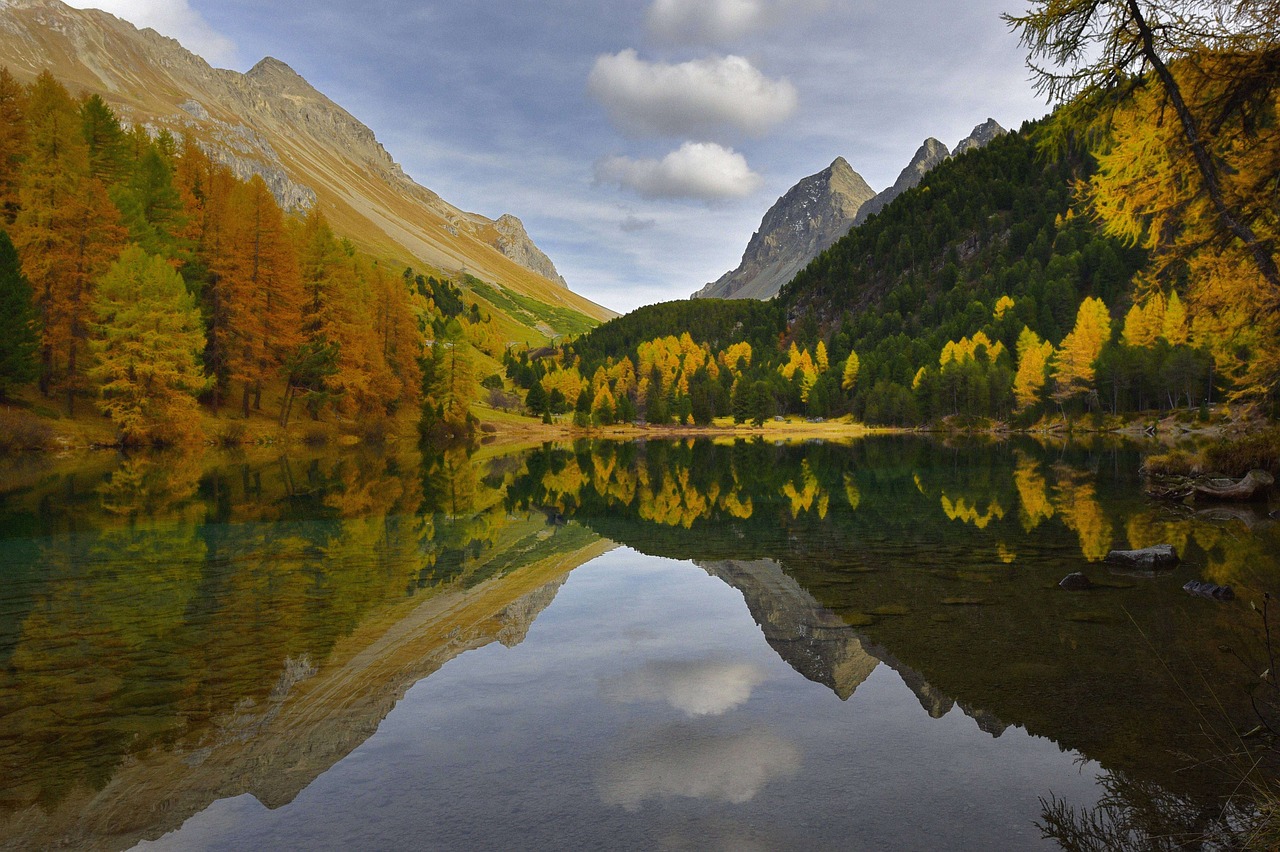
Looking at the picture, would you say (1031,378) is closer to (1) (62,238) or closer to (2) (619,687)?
(2) (619,687)

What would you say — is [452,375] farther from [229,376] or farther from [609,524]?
[609,524]

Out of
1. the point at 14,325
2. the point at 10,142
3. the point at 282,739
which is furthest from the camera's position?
the point at 10,142

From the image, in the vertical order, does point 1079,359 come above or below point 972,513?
above

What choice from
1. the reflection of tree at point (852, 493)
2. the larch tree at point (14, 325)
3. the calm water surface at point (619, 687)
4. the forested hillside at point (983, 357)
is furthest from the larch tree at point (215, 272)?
the forested hillside at point (983, 357)

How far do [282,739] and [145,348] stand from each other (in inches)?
1863

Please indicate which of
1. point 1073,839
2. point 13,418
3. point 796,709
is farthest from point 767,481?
point 13,418

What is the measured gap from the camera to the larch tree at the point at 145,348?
144 ft

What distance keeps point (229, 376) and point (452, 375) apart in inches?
1112

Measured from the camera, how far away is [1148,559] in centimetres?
1395

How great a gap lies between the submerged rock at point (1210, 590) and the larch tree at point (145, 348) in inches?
2067

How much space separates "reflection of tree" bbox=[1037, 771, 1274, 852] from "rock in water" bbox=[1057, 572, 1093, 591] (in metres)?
7.64

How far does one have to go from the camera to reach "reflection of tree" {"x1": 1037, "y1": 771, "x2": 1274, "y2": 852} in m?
5.05

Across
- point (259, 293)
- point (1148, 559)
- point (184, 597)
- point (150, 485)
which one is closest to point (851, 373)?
point (259, 293)

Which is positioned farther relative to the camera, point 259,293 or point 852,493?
point 259,293
